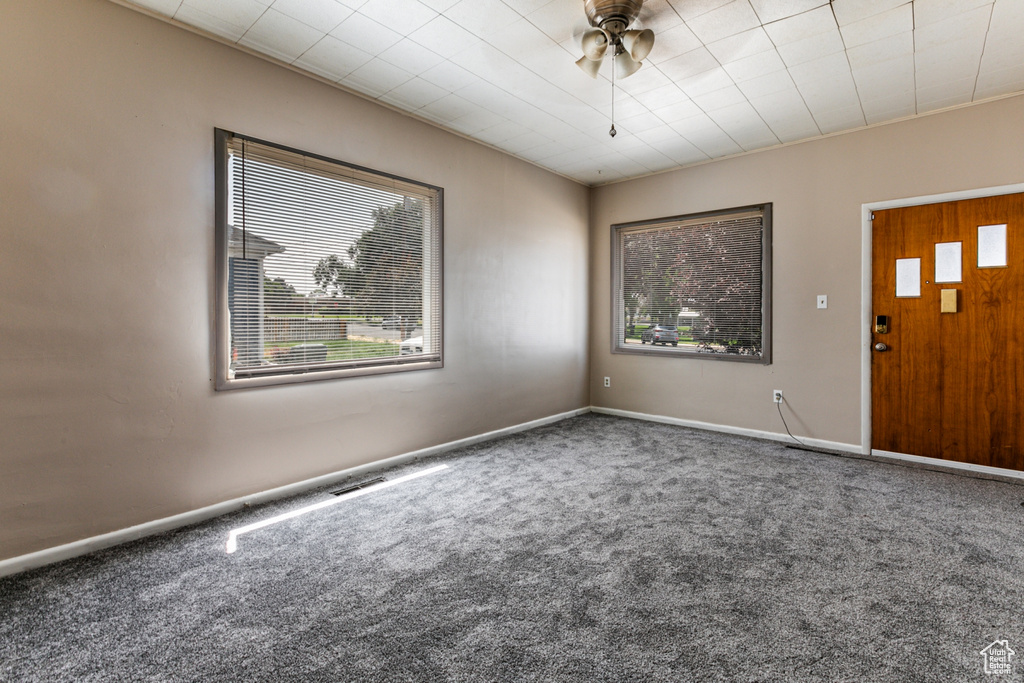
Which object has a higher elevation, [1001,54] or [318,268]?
[1001,54]

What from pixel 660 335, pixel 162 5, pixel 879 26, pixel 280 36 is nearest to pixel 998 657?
pixel 879 26

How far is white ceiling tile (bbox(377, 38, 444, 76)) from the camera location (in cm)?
282

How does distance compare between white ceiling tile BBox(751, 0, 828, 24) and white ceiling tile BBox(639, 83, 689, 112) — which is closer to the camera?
white ceiling tile BBox(751, 0, 828, 24)

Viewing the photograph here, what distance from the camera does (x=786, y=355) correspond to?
14.4 ft

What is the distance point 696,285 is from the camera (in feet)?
16.2

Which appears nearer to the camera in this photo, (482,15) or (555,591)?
(555,591)

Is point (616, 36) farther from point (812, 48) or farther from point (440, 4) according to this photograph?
point (812, 48)

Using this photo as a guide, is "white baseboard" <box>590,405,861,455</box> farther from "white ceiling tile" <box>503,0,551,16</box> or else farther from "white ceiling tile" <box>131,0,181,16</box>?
"white ceiling tile" <box>131,0,181,16</box>

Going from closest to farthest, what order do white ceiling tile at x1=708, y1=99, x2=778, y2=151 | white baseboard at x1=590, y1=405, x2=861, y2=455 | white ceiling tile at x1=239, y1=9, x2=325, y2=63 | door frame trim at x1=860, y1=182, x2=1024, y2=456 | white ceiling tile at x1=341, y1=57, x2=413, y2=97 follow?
white ceiling tile at x1=239, y1=9, x2=325, y2=63
white ceiling tile at x1=341, y1=57, x2=413, y2=97
white ceiling tile at x1=708, y1=99, x2=778, y2=151
door frame trim at x1=860, y1=182, x2=1024, y2=456
white baseboard at x1=590, y1=405, x2=861, y2=455

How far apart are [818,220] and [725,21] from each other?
2353 millimetres

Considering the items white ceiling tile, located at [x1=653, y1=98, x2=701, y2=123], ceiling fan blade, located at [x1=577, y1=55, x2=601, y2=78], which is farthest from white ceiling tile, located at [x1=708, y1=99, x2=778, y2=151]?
ceiling fan blade, located at [x1=577, y1=55, x2=601, y2=78]

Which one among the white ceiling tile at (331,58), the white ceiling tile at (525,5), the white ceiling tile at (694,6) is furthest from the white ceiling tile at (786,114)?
the white ceiling tile at (331,58)

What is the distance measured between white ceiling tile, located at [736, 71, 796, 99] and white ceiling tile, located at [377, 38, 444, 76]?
2.09 m

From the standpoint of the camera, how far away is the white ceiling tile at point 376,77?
304 cm
